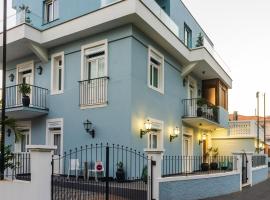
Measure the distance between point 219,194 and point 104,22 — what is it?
838 cm

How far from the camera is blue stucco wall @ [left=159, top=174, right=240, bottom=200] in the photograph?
10883 mm

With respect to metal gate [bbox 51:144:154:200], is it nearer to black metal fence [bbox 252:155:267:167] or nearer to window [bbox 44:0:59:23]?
window [bbox 44:0:59:23]

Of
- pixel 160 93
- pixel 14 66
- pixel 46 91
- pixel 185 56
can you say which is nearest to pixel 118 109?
pixel 160 93

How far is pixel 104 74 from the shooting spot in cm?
1442

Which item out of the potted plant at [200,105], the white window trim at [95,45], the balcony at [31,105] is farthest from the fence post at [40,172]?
the potted plant at [200,105]

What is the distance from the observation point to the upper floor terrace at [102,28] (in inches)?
530

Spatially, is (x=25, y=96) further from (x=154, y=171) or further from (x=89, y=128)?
(x=154, y=171)

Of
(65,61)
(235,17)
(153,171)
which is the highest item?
(235,17)

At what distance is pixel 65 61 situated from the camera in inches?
624

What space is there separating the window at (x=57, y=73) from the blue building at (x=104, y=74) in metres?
0.05

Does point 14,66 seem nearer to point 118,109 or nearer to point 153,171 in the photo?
point 118,109

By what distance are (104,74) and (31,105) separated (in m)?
4.09

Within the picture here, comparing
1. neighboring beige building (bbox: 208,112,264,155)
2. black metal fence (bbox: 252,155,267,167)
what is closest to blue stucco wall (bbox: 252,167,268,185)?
black metal fence (bbox: 252,155,267,167)

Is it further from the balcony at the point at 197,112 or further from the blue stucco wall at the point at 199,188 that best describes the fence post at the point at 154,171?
the balcony at the point at 197,112
